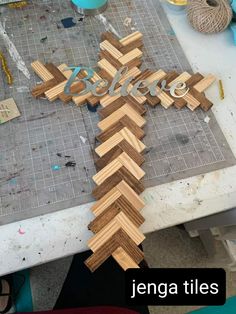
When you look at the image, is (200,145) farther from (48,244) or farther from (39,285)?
Answer: (39,285)

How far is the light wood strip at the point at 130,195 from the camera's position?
80 cm

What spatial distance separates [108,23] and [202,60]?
0.32 metres

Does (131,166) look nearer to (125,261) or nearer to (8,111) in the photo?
(125,261)

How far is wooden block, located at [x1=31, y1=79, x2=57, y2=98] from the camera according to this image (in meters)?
0.94

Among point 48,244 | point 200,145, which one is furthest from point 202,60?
point 48,244

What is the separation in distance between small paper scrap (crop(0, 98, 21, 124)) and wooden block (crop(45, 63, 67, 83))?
0.45 feet

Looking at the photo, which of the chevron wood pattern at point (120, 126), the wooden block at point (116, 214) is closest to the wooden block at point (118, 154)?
the chevron wood pattern at point (120, 126)

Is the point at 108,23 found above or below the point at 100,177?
above

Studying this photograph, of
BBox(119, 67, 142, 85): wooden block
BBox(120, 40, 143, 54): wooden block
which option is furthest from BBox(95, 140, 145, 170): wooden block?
BBox(120, 40, 143, 54): wooden block

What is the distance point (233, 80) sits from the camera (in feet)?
3.35

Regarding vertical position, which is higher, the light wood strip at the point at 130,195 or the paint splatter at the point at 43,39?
the paint splatter at the point at 43,39

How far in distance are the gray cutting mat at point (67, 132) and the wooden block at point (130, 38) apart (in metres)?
0.05

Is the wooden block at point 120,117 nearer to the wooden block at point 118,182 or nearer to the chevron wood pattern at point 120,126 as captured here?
the chevron wood pattern at point 120,126

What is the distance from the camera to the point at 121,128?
903 mm
